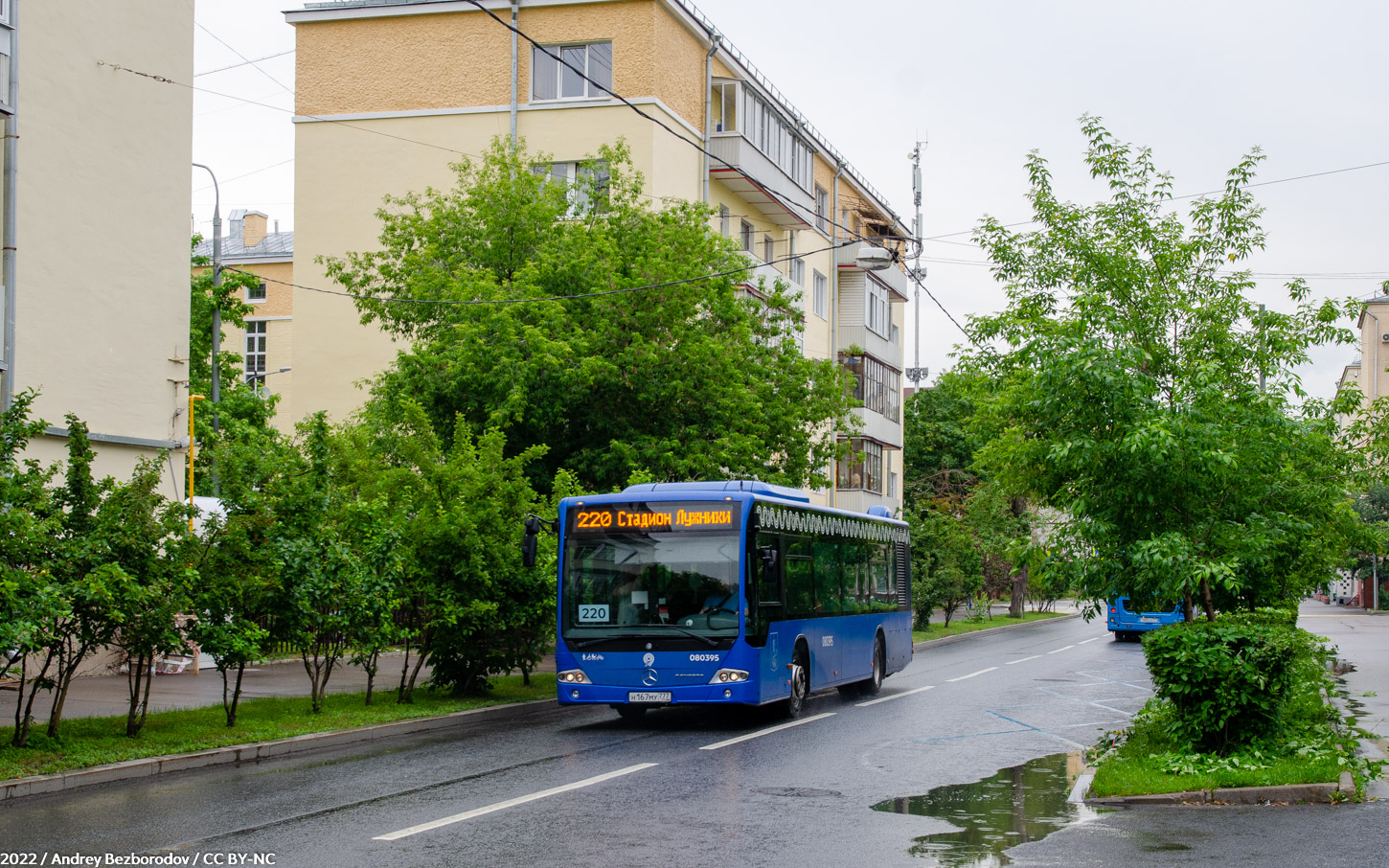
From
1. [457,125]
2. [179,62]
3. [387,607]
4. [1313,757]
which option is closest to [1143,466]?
[1313,757]

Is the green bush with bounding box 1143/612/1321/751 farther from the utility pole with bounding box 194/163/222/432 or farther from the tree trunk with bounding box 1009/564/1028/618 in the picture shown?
the tree trunk with bounding box 1009/564/1028/618

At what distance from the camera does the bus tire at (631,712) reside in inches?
711

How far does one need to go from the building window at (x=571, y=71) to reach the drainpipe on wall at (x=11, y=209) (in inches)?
731

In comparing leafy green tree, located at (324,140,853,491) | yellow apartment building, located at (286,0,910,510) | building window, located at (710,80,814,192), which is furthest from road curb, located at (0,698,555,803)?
building window, located at (710,80,814,192)

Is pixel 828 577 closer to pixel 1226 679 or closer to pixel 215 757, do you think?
pixel 1226 679

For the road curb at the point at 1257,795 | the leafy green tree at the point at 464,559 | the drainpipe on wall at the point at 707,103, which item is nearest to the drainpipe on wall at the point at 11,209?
the leafy green tree at the point at 464,559

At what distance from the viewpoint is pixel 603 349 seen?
2597cm

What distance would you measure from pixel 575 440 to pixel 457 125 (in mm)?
15722

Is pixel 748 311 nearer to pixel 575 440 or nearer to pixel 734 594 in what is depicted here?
pixel 575 440

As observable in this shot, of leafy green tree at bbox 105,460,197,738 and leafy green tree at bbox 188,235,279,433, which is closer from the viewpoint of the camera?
leafy green tree at bbox 105,460,197,738

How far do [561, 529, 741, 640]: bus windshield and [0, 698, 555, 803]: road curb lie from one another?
85.7 inches

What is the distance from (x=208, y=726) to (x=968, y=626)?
38.2 metres

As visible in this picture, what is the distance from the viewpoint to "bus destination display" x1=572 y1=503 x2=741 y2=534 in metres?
16.5

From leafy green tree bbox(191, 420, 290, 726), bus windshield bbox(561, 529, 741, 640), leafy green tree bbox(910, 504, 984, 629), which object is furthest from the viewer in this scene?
leafy green tree bbox(910, 504, 984, 629)
